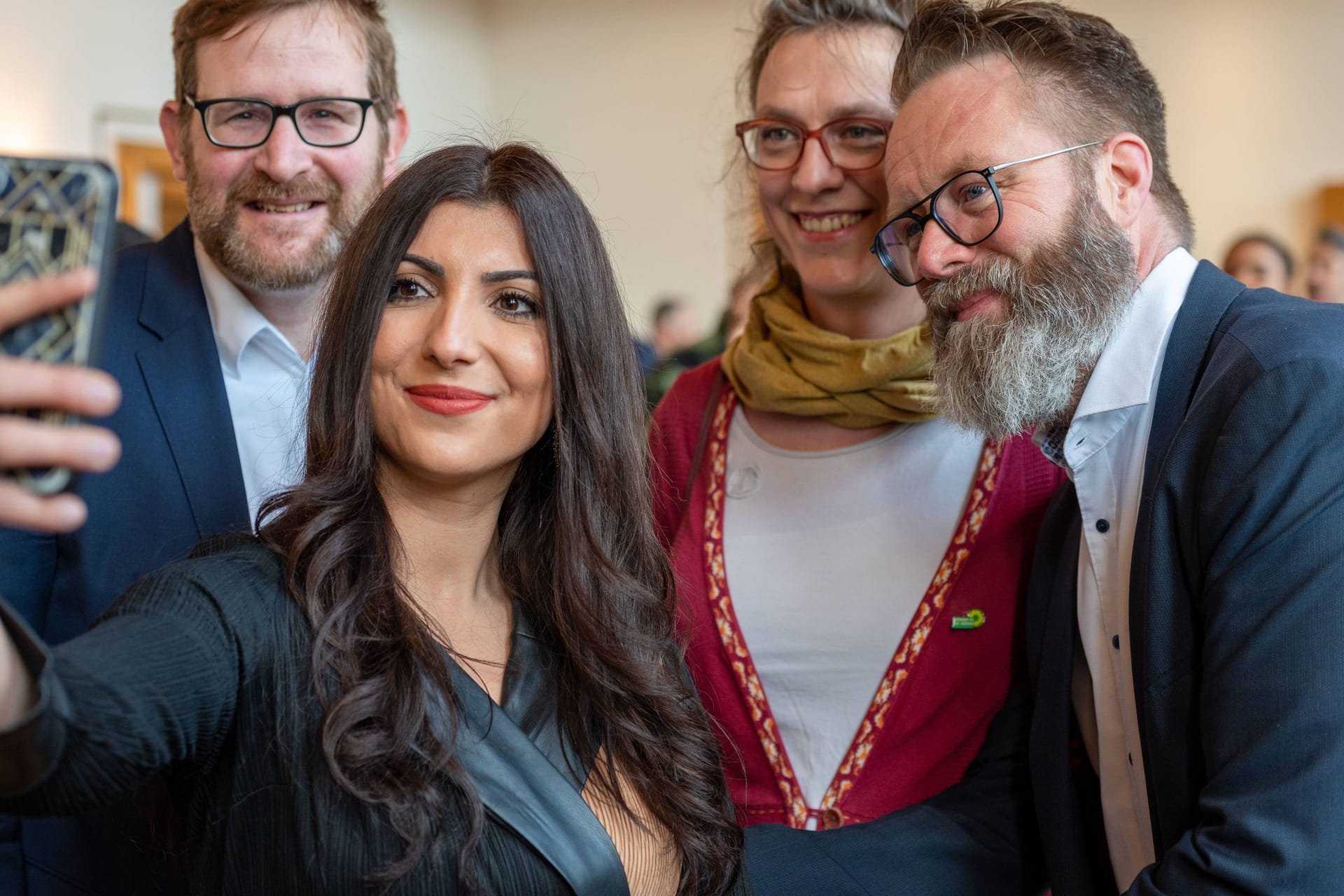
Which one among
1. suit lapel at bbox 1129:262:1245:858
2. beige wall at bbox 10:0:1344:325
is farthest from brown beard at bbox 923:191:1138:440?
beige wall at bbox 10:0:1344:325

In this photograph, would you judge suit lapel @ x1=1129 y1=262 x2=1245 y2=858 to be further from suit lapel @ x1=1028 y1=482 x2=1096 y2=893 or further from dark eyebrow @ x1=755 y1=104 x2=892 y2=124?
dark eyebrow @ x1=755 y1=104 x2=892 y2=124

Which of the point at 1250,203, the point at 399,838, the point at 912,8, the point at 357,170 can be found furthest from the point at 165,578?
Result: the point at 1250,203

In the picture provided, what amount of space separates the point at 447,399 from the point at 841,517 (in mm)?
977

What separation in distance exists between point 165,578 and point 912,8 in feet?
5.86

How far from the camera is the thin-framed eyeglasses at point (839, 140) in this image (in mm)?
2402

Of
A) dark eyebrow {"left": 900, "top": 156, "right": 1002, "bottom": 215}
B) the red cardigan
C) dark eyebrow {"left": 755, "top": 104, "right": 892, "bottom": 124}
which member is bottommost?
the red cardigan

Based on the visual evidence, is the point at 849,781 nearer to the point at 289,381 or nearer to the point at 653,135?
the point at 289,381

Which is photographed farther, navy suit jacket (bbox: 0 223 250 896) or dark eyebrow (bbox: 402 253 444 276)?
navy suit jacket (bbox: 0 223 250 896)

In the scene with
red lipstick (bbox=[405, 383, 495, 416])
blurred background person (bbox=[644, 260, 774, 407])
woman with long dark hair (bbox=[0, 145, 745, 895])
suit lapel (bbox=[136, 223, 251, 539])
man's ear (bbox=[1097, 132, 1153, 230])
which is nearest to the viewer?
woman with long dark hair (bbox=[0, 145, 745, 895])

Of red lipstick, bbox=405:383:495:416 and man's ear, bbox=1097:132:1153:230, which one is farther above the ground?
man's ear, bbox=1097:132:1153:230

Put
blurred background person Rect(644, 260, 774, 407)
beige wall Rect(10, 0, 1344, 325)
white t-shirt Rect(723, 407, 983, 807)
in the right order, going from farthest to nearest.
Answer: beige wall Rect(10, 0, 1344, 325), blurred background person Rect(644, 260, 774, 407), white t-shirt Rect(723, 407, 983, 807)

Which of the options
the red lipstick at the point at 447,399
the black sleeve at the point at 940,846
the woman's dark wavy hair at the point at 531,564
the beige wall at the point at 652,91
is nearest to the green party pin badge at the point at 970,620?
the black sleeve at the point at 940,846

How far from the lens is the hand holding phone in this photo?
105cm

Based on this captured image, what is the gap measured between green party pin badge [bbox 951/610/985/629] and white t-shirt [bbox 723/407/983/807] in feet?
0.29
